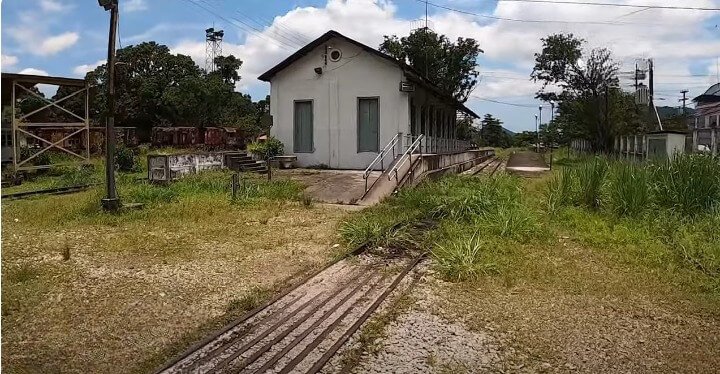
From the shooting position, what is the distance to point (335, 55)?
18734 mm

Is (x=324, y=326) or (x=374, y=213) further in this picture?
(x=374, y=213)

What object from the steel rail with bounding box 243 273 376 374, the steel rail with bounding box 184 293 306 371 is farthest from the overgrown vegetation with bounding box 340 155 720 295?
the steel rail with bounding box 184 293 306 371

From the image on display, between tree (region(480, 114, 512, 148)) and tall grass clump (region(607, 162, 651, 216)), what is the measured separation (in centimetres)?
6744

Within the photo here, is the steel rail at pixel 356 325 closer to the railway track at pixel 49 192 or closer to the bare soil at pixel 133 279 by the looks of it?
the bare soil at pixel 133 279

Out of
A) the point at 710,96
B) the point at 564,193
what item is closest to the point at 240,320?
the point at 564,193

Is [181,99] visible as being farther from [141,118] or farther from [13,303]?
[13,303]

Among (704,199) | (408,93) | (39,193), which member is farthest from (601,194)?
(39,193)

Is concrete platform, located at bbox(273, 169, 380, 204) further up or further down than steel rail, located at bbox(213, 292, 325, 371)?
further up

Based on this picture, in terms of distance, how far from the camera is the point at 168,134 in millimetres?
28547

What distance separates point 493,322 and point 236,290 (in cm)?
251

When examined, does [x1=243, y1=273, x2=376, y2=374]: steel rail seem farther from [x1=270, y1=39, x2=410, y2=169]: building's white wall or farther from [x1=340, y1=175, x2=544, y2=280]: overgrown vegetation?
[x1=270, y1=39, x2=410, y2=169]: building's white wall

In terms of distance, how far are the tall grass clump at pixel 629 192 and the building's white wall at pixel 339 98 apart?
8.70 metres

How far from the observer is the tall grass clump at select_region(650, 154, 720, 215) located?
9.09m

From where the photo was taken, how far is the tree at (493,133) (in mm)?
76938
